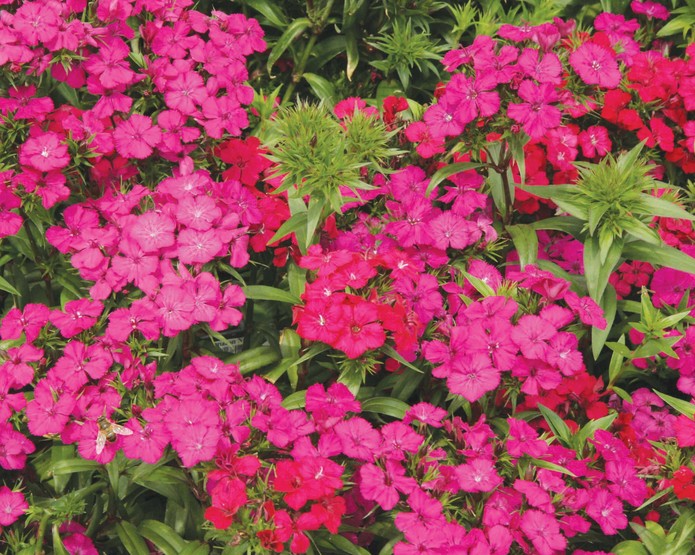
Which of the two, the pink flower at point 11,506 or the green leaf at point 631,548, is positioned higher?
the green leaf at point 631,548

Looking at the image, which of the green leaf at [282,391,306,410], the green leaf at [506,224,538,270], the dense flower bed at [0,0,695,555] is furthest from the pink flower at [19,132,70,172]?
the green leaf at [506,224,538,270]

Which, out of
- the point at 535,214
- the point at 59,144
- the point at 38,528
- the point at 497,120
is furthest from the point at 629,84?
the point at 38,528

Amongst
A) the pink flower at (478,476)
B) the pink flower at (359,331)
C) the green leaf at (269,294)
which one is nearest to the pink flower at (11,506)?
the green leaf at (269,294)

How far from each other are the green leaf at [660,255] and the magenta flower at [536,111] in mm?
454

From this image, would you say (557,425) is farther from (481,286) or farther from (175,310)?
(175,310)

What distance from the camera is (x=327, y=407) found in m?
2.07

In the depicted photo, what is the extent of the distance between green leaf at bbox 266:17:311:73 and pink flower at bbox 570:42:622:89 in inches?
43.4

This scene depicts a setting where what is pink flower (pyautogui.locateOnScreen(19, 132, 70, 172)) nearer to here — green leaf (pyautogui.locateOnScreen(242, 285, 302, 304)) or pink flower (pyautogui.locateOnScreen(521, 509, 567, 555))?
green leaf (pyautogui.locateOnScreen(242, 285, 302, 304))

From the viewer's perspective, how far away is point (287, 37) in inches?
121

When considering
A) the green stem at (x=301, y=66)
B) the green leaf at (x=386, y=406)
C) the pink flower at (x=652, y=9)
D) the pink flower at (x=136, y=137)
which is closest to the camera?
the green leaf at (x=386, y=406)

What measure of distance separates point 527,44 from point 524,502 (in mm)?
1430

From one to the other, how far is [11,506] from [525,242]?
171 centimetres

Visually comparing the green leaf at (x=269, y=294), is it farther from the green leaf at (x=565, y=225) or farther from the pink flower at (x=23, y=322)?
the green leaf at (x=565, y=225)

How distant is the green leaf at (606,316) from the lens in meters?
2.27
